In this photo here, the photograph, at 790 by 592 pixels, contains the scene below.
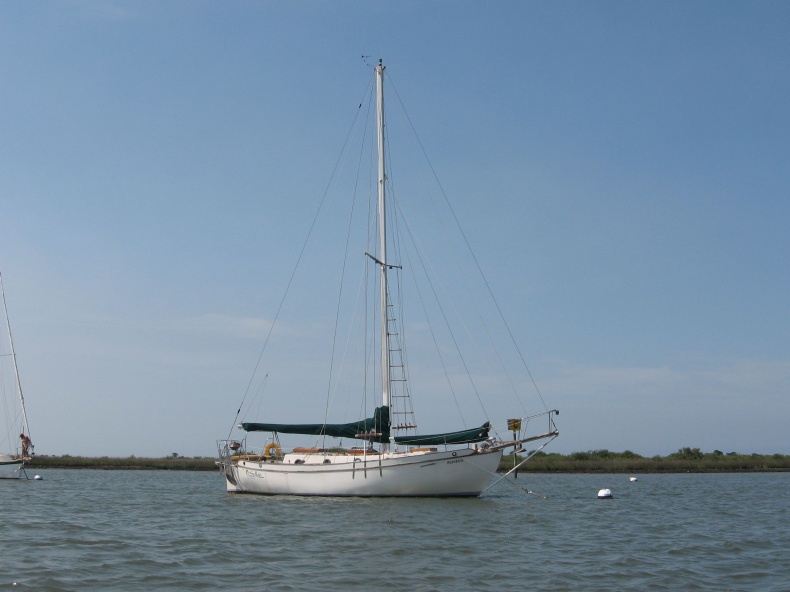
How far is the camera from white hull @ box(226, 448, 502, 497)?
120 feet

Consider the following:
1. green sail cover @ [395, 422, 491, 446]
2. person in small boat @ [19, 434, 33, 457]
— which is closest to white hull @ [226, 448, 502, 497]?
green sail cover @ [395, 422, 491, 446]

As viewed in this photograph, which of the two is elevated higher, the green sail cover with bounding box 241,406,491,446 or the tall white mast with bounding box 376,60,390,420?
the tall white mast with bounding box 376,60,390,420

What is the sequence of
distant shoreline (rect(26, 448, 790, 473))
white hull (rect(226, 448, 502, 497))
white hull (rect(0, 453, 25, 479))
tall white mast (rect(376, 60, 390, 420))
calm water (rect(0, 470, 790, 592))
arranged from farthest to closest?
distant shoreline (rect(26, 448, 790, 473)) → white hull (rect(0, 453, 25, 479)) → tall white mast (rect(376, 60, 390, 420)) → white hull (rect(226, 448, 502, 497)) → calm water (rect(0, 470, 790, 592))

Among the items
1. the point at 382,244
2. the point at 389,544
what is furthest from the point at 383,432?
the point at 389,544

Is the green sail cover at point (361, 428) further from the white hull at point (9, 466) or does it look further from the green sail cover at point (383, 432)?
the white hull at point (9, 466)

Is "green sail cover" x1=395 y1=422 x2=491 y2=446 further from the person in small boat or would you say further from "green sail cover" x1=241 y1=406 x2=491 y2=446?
the person in small boat

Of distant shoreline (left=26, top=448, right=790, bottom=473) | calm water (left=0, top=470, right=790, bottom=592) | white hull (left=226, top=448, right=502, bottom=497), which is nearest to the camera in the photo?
calm water (left=0, top=470, right=790, bottom=592)

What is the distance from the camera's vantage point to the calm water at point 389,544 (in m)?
18.1

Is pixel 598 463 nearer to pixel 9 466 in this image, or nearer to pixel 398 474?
pixel 398 474

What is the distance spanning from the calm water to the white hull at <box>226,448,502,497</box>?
1.11 m

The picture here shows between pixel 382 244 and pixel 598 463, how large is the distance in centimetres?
4729

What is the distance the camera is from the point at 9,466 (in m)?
57.8

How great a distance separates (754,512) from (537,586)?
2252cm

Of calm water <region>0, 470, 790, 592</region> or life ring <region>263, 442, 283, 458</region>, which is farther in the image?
life ring <region>263, 442, 283, 458</region>
